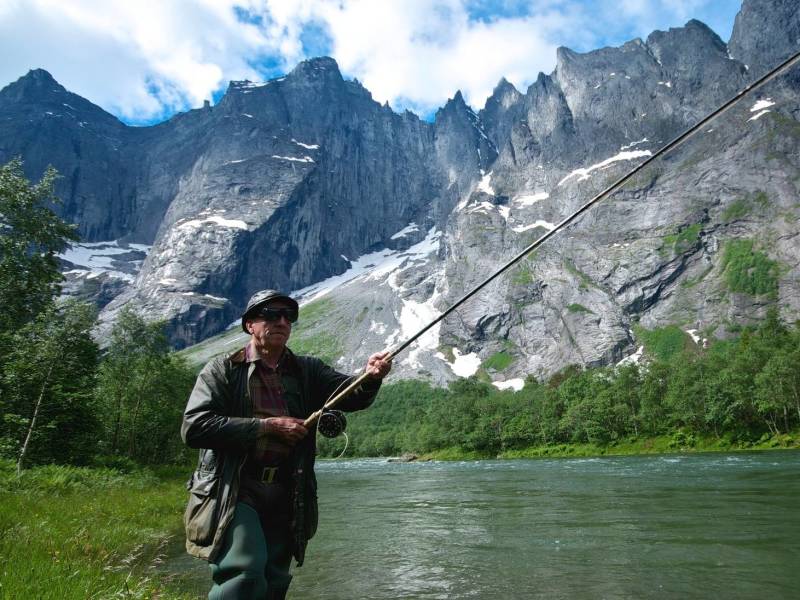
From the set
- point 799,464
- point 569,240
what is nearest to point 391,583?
point 799,464

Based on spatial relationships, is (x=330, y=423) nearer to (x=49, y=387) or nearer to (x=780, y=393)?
(x=49, y=387)

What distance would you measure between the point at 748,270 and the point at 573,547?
517 ft

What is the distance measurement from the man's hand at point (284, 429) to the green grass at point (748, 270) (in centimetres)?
15919

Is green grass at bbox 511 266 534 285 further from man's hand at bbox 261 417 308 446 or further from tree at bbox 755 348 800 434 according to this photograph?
man's hand at bbox 261 417 308 446

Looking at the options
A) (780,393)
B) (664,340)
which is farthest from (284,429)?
(664,340)

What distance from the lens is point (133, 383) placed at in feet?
129

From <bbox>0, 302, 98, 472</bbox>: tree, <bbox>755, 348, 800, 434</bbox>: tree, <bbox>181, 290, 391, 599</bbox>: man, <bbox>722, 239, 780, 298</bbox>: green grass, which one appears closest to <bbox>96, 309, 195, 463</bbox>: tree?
<bbox>0, 302, 98, 472</bbox>: tree

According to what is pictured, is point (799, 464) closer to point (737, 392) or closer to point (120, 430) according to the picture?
point (737, 392)

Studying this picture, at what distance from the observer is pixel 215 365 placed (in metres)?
4.51

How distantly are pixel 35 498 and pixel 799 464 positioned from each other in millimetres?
37903

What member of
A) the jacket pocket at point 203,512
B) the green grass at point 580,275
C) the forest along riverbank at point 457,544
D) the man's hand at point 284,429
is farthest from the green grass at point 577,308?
the jacket pocket at point 203,512

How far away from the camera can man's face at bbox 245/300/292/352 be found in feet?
15.6

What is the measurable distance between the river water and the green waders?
563 centimetres

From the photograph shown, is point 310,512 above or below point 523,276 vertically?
below
